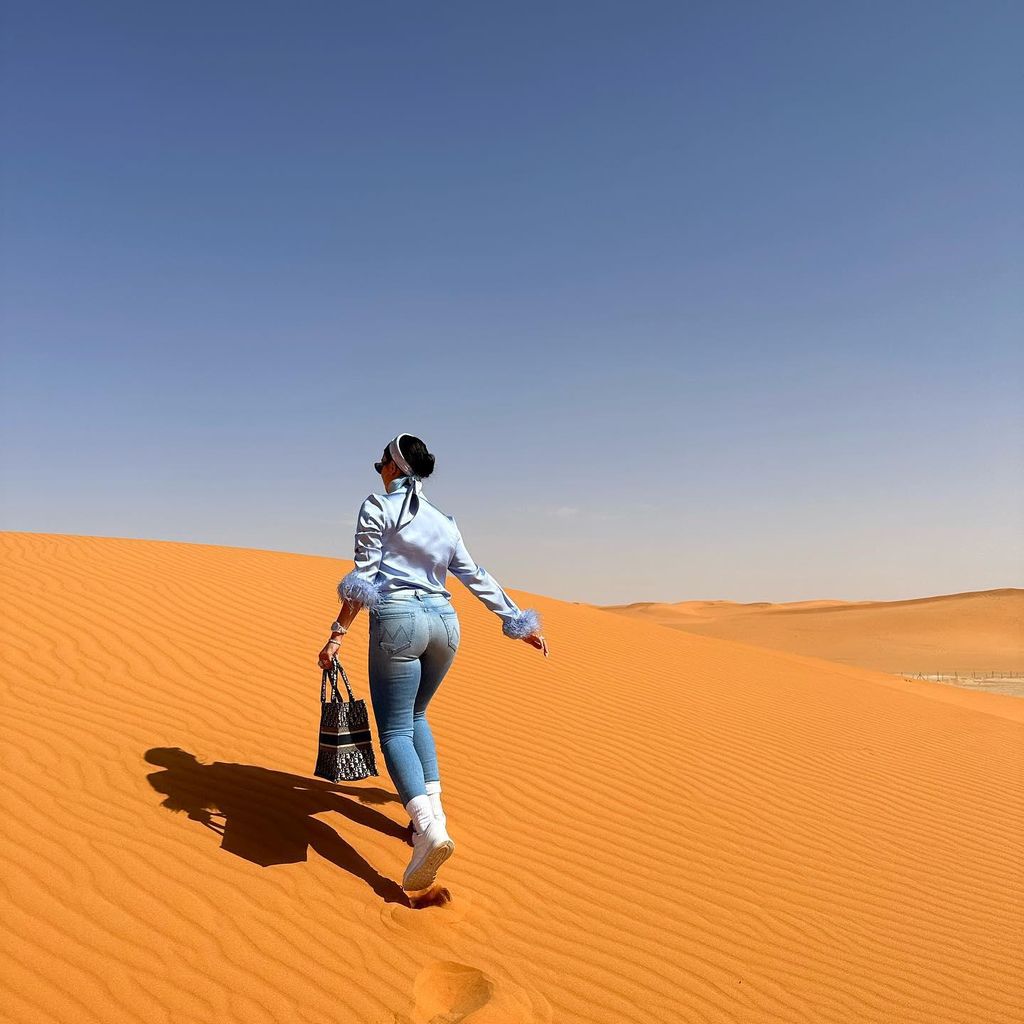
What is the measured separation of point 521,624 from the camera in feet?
14.5

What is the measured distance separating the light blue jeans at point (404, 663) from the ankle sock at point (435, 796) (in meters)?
0.03

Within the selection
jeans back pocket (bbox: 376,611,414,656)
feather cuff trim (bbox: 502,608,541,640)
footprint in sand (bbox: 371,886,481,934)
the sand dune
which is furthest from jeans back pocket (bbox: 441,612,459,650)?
Answer: the sand dune

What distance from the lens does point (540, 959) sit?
383 cm

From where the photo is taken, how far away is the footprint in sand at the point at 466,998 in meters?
3.24

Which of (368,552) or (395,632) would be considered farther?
(368,552)

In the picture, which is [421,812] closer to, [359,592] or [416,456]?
[359,592]

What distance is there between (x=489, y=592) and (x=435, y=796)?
1.04 metres

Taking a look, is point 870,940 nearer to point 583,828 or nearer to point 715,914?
point 715,914

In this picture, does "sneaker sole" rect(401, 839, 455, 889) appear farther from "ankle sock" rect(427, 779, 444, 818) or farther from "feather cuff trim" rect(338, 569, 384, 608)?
"feather cuff trim" rect(338, 569, 384, 608)

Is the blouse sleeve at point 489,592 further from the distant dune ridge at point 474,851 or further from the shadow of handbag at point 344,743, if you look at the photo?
the distant dune ridge at point 474,851

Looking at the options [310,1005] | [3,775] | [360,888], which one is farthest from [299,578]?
[310,1005]

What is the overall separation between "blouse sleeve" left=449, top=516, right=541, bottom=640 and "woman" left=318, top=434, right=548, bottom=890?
48 mm

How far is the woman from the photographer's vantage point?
147 inches

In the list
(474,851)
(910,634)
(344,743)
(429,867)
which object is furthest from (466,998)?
(910,634)
